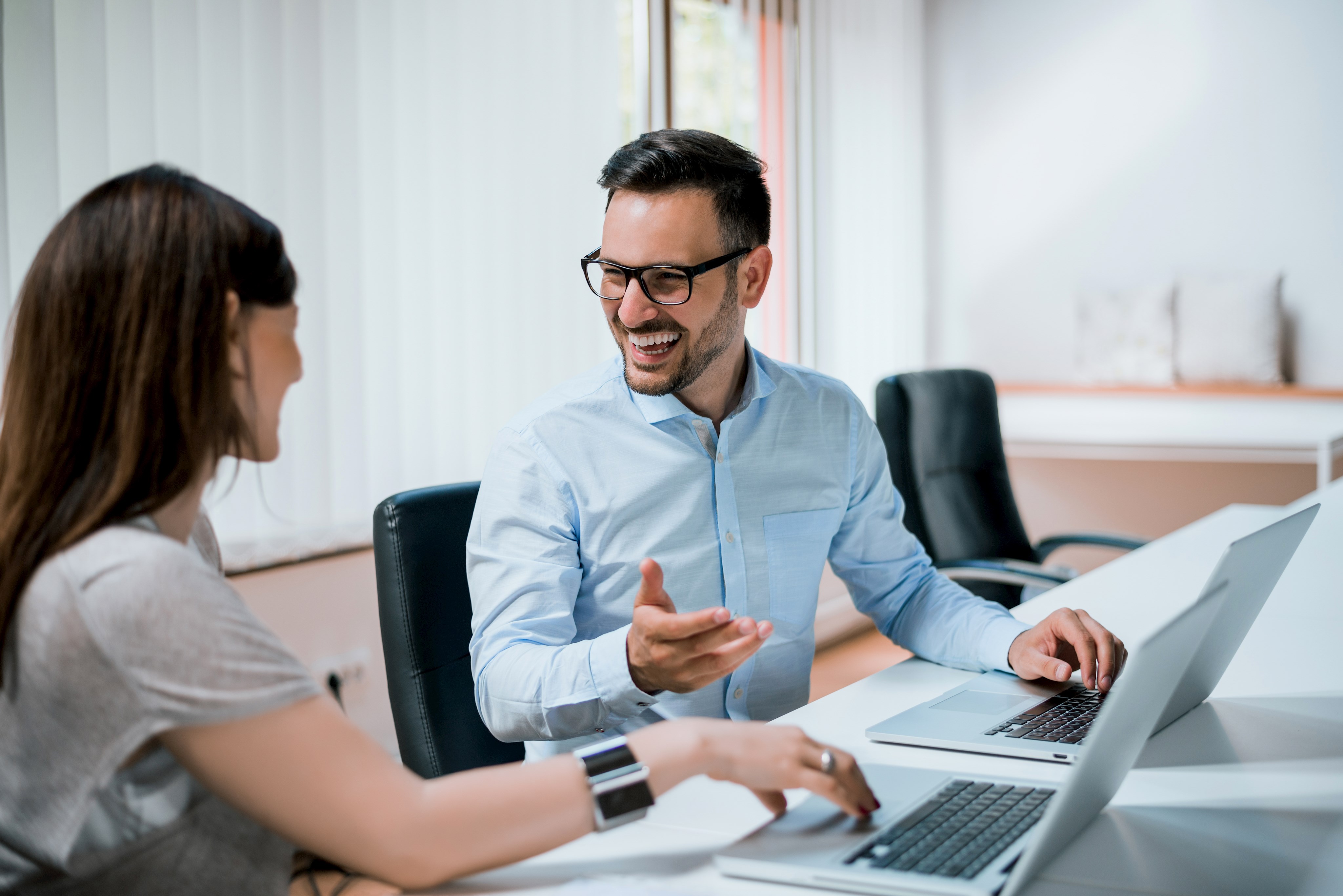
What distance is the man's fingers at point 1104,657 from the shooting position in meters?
1.25

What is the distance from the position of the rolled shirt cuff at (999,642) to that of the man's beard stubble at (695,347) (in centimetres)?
51

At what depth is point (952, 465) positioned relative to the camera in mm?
2488

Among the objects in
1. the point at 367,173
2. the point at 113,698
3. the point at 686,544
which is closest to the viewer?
the point at 113,698

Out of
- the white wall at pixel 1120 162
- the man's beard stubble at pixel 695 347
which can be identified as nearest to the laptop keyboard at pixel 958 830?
the man's beard stubble at pixel 695 347

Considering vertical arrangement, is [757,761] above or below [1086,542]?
above

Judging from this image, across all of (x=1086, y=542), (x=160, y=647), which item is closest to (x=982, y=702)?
(x=160, y=647)

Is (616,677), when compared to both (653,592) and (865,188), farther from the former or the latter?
(865,188)

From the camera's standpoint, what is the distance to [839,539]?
1.68 meters

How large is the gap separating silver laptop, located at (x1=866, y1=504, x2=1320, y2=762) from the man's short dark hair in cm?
69

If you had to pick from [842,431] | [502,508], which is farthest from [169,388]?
[842,431]

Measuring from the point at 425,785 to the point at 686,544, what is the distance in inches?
27.4

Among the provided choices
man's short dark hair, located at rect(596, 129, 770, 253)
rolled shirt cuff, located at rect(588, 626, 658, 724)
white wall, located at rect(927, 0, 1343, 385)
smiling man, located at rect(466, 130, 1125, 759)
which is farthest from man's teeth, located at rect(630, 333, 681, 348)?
white wall, located at rect(927, 0, 1343, 385)

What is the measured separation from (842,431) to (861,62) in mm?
3097

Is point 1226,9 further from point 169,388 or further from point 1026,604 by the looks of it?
point 169,388
